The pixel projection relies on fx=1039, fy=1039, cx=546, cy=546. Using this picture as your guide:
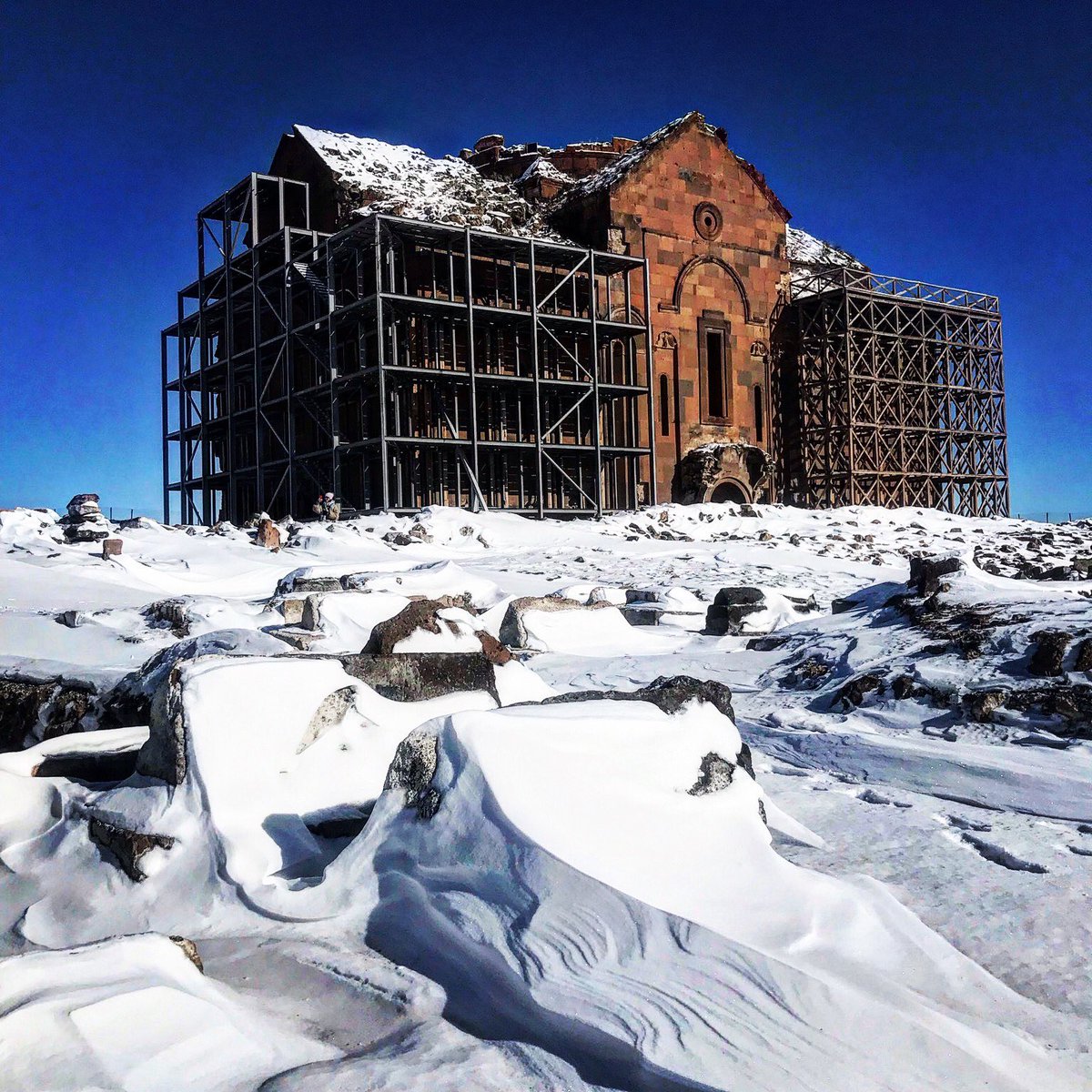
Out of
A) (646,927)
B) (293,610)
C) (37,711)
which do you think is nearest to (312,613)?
(293,610)

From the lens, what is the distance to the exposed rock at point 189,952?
2.76 metres

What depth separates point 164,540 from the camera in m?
15.7

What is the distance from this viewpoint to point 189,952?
2.79 metres

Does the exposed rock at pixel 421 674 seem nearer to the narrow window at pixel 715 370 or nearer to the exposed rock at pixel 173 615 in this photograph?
the exposed rock at pixel 173 615

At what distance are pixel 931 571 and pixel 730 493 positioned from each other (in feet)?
61.5

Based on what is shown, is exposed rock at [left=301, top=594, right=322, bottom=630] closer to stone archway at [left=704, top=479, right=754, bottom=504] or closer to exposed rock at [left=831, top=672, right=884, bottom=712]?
Result: exposed rock at [left=831, top=672, right=884, bottom=712]

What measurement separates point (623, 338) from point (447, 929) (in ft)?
79.1

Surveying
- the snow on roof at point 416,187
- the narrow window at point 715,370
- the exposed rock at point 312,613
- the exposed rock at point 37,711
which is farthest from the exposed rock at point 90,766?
the narrow window at point 715,370

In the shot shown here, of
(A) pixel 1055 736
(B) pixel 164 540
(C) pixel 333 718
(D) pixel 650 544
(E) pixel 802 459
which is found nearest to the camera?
(C) pixel 333 718

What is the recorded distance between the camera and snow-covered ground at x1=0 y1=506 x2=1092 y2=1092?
241 centimetres

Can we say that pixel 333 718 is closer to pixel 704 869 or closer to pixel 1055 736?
pixel 704 869

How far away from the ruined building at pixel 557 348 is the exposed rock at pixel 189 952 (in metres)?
18.9

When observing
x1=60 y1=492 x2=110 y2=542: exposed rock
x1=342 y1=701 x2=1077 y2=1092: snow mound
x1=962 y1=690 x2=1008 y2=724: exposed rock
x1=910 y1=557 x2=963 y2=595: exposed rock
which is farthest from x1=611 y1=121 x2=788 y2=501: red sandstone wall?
Result: x1=342 y1=701 x2=1077 y2=1092: snow mound

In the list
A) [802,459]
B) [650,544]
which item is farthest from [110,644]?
[802,459]
